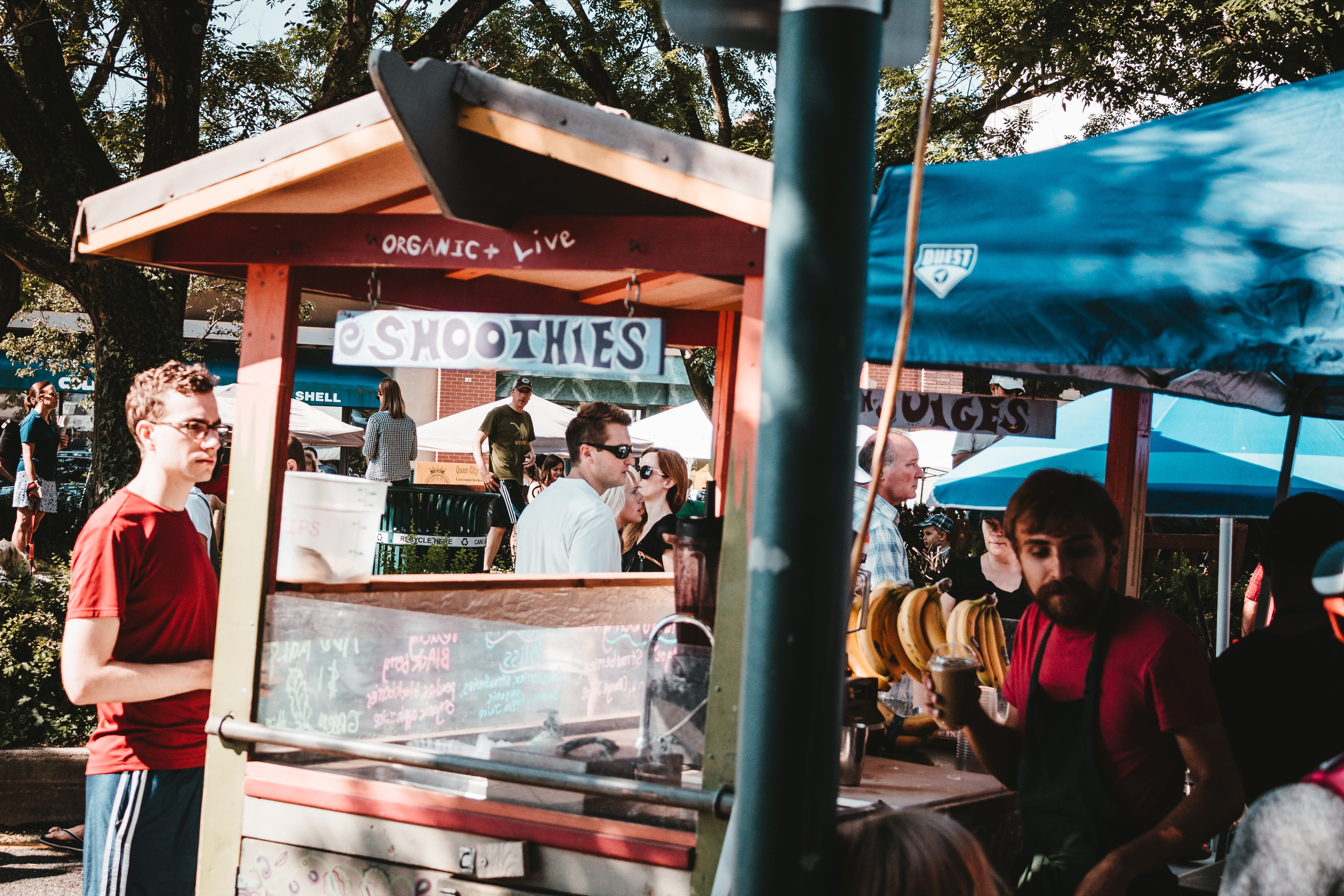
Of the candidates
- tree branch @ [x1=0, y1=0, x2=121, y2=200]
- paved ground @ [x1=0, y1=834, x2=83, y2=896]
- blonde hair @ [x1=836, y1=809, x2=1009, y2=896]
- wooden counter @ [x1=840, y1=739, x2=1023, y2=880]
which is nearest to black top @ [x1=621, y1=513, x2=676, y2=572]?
wooden counter @ [x1=840, y1=739, x2=1023, y2=880]

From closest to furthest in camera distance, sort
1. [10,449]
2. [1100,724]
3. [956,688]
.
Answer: [1100,724]
[956,688]
[10,449]

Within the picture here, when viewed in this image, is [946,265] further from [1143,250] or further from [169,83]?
[169,83]

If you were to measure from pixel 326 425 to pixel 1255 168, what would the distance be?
52.1 feet

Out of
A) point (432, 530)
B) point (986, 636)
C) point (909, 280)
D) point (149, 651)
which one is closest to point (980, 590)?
point (986, 636)

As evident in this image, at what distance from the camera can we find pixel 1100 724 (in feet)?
8.31

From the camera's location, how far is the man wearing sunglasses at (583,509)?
4898 millimetres

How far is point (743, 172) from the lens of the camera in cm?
263

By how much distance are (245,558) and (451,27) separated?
810 centimetres

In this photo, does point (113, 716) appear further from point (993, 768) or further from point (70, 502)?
point (70, 502)

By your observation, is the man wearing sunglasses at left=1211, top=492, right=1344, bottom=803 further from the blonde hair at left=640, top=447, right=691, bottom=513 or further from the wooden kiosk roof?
the blonde hair at left=640, top=447, right=691, bottom=513

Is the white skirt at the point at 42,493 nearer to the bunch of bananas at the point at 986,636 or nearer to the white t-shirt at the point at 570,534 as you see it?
the white t-shirt at the point at 570,534

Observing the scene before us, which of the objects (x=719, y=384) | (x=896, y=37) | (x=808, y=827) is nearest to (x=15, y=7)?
(x=719, y=384)

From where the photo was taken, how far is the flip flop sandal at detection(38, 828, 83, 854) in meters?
6.11

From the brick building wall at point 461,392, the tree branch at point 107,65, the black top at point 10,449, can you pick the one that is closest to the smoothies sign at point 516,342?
the tree branch at point 107,65
